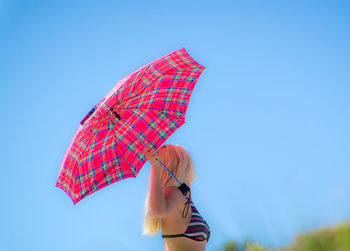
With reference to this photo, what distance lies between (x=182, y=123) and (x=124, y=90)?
82 cm

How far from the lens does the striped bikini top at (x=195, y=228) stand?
3.04 m

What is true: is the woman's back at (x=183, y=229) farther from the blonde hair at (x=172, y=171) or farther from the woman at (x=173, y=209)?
the blonde hair at (x=172, y=171)

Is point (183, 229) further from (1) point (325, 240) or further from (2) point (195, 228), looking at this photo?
(1) point (325, 240)

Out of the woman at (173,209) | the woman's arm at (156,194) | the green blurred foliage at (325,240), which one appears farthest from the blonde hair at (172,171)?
the green blurred foliage at (325,240)

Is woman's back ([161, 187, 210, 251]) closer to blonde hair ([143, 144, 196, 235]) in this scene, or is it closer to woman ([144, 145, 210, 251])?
woman ([144, 145, 210, 251])

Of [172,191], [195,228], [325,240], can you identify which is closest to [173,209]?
[172,191]

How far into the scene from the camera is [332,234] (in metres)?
1.16

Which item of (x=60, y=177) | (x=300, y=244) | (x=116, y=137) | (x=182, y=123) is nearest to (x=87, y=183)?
(x=60, y=177)

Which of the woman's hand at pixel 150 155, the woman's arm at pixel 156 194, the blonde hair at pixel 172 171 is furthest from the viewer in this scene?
the blonde hair at pixel 172 171

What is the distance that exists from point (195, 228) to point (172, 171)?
0.56 metres

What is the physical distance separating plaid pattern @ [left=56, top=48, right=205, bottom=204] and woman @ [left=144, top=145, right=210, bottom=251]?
0.33 meters

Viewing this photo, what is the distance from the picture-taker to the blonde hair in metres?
3.25

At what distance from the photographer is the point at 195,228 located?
308 cm

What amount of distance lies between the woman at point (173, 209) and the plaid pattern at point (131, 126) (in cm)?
33
